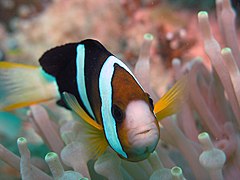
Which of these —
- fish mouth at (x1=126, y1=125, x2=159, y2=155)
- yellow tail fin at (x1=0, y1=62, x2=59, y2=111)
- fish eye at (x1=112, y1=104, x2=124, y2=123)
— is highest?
fish eye at (x1=112, y1=104, x2=124, y2=123)

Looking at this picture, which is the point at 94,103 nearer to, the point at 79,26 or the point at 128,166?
the point at 128,166

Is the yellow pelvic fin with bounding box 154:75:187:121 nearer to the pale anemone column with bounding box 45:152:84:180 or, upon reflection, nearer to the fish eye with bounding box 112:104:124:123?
the fish eye with bounding box 112:104:124:123

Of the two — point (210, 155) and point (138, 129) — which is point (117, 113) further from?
point (210, 155)

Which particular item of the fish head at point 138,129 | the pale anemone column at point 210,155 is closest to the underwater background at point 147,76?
the pale anemone column at point 210,155

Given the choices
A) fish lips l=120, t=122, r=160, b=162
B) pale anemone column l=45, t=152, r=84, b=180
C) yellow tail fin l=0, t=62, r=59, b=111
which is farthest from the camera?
yellow tail fin l=0, t=62, r=59, b=111

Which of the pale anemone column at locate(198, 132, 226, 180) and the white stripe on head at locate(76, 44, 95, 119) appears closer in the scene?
the pale anemone column at locate(198, 132, 226, 180)

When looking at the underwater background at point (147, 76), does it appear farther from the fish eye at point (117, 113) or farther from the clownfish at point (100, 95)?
the fish eye at point (117, 113)

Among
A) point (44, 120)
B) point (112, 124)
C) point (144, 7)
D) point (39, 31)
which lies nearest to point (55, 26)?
point (39, 31)

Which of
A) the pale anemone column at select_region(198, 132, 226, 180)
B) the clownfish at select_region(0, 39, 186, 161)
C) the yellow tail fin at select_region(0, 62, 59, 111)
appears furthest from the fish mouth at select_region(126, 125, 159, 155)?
the yellow tail fin at select_region(0, 62, 59, 111)
